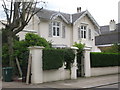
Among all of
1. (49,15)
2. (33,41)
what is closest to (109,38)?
(49,15)

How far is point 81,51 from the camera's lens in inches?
654

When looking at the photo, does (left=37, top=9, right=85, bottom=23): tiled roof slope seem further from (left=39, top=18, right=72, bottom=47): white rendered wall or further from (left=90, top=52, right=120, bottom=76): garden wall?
(left=90, top=52, right=120, bottom=76): garden wall

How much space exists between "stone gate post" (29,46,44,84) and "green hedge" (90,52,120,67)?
5804 mm

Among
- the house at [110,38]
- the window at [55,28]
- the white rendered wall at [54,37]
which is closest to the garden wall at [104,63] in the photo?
the white rendered wall at [54,37]

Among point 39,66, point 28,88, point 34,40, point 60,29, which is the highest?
point 60,29

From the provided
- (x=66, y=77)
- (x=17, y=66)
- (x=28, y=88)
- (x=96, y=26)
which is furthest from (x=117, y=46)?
(x=28, y=88)

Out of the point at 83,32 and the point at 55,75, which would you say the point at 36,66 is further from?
the point at 83,32

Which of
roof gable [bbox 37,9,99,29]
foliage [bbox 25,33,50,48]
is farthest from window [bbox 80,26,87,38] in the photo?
foliage [bbox 25,33,50,48]

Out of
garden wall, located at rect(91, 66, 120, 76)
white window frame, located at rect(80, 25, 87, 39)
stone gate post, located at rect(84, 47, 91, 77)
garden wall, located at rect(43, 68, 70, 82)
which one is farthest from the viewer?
white window frame, located at rect(80, 25, 87, 39)

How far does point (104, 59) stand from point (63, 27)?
8777 millimetres

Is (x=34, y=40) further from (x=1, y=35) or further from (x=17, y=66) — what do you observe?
(x=1, y=35)

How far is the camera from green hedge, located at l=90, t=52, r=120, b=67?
17547 mm

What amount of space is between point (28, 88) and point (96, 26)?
20.1m

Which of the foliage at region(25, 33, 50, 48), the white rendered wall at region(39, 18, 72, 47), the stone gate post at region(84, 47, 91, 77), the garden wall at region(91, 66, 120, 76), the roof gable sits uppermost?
the roof gable
